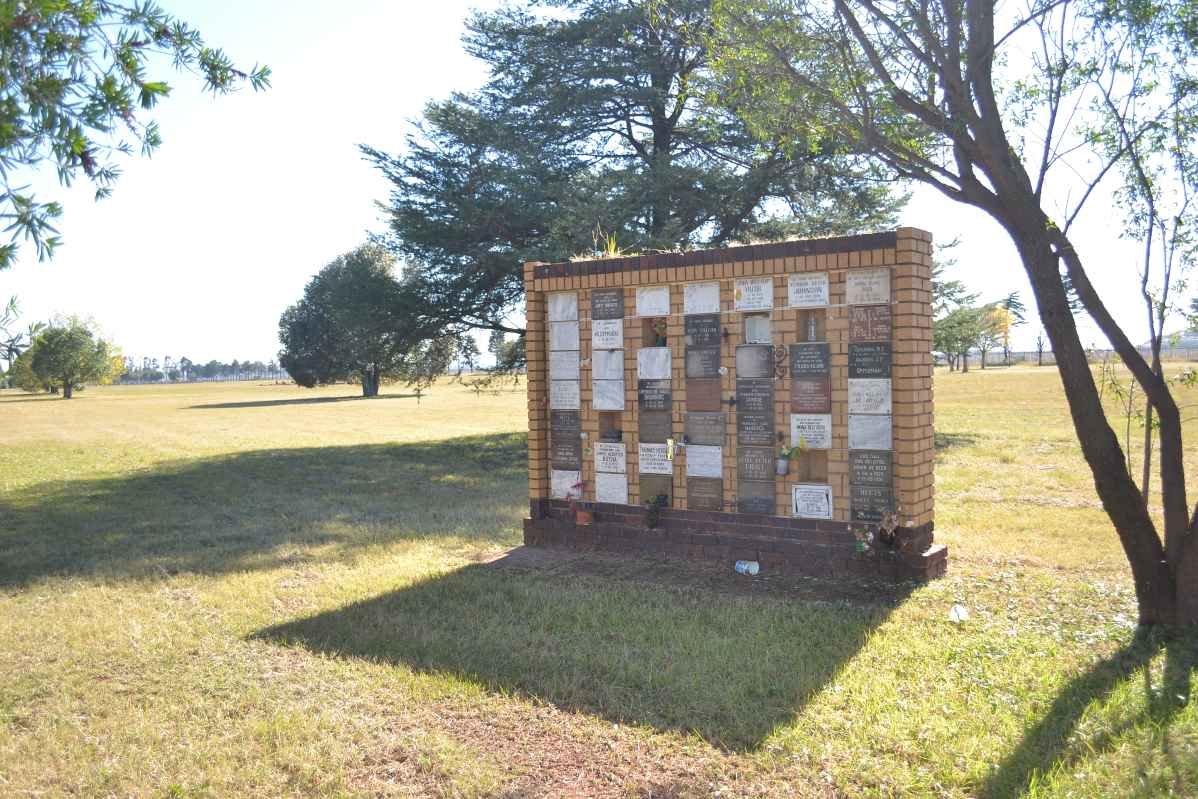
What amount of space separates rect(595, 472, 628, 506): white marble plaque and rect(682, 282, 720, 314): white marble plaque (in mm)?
1635

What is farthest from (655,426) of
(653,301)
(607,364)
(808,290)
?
(808,290)

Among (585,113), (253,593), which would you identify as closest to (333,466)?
(585,113)

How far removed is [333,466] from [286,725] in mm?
13172

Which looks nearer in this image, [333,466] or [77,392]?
[333,466]

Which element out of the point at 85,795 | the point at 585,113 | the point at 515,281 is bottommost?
the point at 85,795

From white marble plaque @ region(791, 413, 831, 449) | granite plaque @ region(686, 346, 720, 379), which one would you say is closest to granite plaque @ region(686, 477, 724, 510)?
white marble plaque @ region(791, 413, 831, 449)

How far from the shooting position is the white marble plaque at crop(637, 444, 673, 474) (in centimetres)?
768

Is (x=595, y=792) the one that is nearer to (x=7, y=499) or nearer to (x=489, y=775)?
(x=489, y=775)

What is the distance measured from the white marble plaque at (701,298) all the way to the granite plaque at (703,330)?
0.05 metres

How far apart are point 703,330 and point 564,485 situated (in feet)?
6.69

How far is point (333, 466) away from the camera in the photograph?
55.9 ft

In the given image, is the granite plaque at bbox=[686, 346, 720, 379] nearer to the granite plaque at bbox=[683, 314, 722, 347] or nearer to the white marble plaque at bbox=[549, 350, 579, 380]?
the granite plaque at bbox=[683, 314, 722, 347]

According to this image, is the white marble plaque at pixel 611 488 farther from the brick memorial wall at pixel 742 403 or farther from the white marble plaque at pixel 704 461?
the white marble plaque at pixel 704 461

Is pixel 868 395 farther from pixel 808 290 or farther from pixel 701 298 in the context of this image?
pixel 701 298
